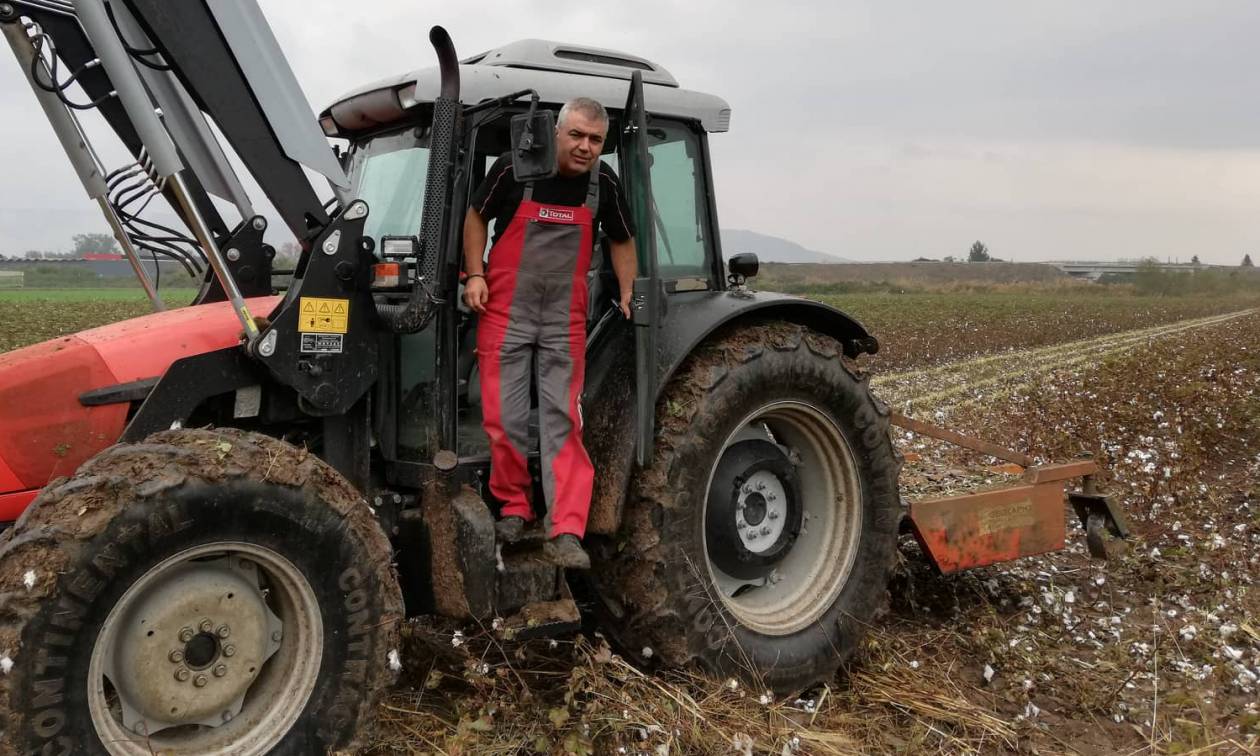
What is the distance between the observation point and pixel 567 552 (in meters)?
3.73

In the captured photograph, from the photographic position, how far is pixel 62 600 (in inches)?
110

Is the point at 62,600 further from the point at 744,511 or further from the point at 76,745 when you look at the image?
the point at 744,511

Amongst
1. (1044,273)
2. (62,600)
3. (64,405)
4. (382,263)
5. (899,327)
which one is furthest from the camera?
(1044,273)

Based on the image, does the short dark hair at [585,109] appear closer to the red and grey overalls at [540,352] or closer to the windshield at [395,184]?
the red and grey overalls at [540,352]

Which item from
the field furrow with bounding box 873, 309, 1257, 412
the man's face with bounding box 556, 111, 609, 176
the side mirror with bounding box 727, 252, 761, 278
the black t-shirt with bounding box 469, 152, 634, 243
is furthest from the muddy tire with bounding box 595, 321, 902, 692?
the field furrow with bounding box 873, 309, 1257, 412

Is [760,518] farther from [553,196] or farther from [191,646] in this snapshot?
[191,646]

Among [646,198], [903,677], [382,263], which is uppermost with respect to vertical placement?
[646,198]

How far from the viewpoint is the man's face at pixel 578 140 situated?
371 cm

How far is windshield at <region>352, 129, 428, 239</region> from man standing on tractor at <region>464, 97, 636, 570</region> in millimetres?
288

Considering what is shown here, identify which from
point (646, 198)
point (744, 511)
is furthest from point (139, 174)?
point (744, 511)

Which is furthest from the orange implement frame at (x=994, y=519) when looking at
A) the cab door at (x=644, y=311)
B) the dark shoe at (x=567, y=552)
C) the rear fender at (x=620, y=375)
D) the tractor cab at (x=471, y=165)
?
the dark shoe at (x=567, y=552)

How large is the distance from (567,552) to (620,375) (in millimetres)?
797

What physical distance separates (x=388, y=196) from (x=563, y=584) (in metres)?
1.61

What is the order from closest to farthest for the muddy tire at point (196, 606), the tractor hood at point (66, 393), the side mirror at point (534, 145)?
the muddy tire at point (196, 606) → the tractor hood at point (66, 393) → the side mirror at point (534, 145)
